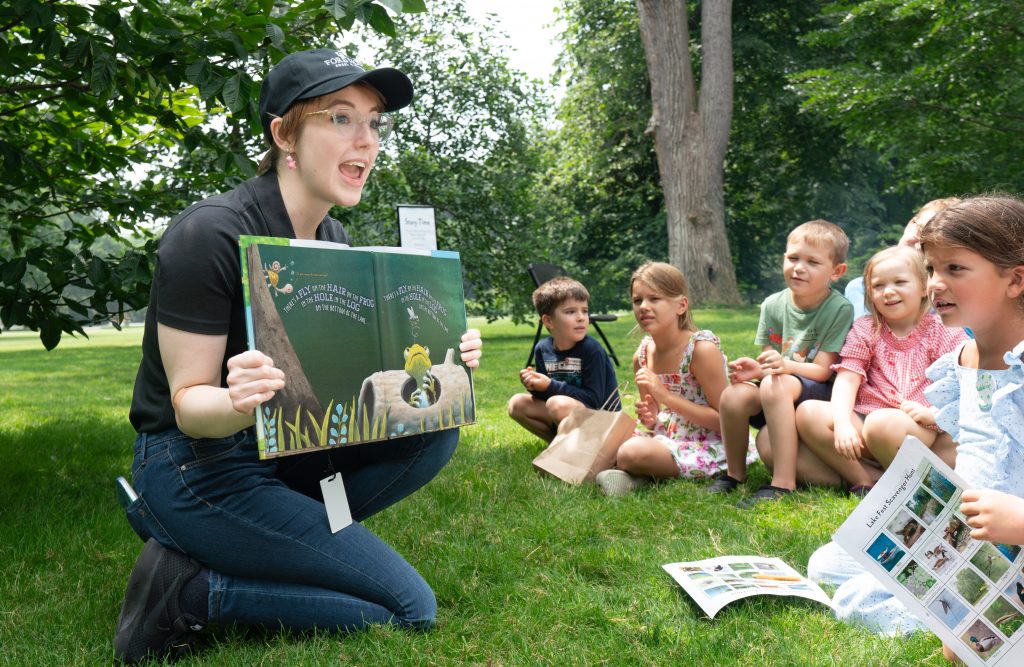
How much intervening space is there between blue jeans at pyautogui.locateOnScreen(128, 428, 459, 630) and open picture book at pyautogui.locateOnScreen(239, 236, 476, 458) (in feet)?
1.00

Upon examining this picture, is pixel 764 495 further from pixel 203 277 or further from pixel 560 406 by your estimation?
pixel 203 277

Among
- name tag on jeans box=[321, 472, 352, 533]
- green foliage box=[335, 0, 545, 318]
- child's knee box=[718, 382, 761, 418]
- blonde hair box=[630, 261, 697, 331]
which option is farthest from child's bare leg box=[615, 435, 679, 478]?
green foliage box=[335, 0, 545, 318]

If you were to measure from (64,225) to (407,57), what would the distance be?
997 cm

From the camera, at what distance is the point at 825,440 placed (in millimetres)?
3854

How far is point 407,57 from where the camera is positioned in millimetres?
14805

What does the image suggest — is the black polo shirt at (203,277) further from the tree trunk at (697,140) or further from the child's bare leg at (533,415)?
the tree trunk at (697,140)

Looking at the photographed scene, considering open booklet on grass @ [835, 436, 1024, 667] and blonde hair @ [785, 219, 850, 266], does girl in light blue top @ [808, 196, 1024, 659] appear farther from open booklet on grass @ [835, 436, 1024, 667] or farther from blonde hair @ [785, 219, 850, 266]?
blonde hair @ [785, 219, 850, 266]

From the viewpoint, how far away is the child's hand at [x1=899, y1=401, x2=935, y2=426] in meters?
3.38

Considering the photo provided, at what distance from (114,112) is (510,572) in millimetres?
3003

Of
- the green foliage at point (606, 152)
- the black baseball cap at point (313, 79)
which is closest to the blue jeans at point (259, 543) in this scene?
the black baseball cap at point (313, 79)

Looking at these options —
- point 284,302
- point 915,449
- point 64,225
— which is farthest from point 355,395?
point 64,225

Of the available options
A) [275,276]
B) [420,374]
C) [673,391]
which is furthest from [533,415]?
[275,276]

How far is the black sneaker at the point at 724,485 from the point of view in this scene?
4.04m

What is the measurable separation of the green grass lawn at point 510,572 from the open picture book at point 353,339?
0.65 metres
